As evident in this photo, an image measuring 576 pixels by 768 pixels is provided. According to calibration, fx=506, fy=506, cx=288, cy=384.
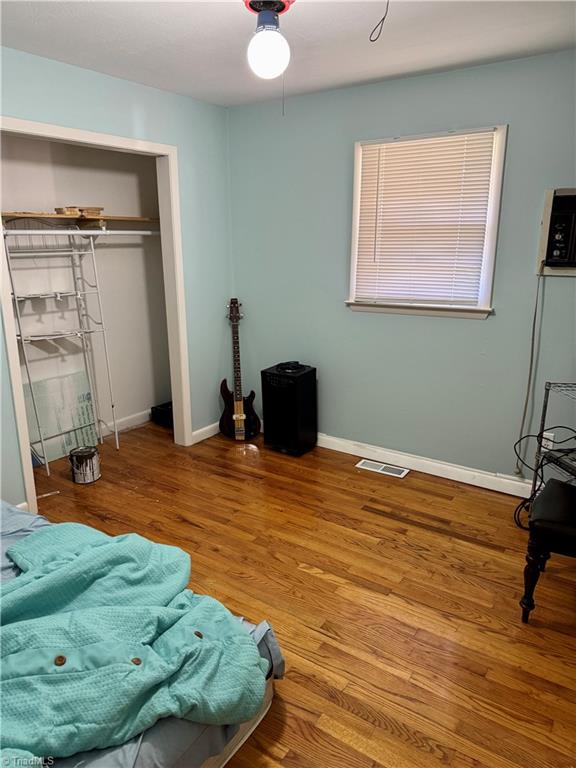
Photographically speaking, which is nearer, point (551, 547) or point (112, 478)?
point (551, 547)

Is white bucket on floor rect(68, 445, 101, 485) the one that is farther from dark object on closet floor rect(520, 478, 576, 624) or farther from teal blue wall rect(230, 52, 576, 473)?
dark object on closet floor rect(520, 478, 576, 624)

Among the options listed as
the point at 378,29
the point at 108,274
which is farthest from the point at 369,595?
the point at 108,274

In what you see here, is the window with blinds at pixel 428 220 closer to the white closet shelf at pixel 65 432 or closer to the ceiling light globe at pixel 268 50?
the ceiling light globe at pixel 268 50

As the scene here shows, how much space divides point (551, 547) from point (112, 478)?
268 cm

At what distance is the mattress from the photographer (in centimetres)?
118

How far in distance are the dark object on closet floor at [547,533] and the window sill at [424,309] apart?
1.23m

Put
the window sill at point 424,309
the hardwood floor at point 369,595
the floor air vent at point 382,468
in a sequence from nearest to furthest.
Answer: the hardwood floor at point 369,595 → the window sill at point 424,309 → the floor air vent at point 382,468

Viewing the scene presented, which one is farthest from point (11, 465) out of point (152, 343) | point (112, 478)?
point (152, 343)

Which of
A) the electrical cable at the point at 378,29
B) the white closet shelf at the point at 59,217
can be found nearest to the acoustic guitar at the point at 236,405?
the white closet shelf at the point at 59,217

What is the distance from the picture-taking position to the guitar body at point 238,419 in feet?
13.3

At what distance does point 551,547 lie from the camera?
2014 millimetres

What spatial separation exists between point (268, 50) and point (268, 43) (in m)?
0.02

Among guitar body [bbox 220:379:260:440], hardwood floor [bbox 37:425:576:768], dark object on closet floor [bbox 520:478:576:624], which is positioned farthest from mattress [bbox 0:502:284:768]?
guitar body [bbox 220:379:260:440]

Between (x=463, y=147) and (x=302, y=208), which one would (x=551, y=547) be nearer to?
(x=463, y=147)
